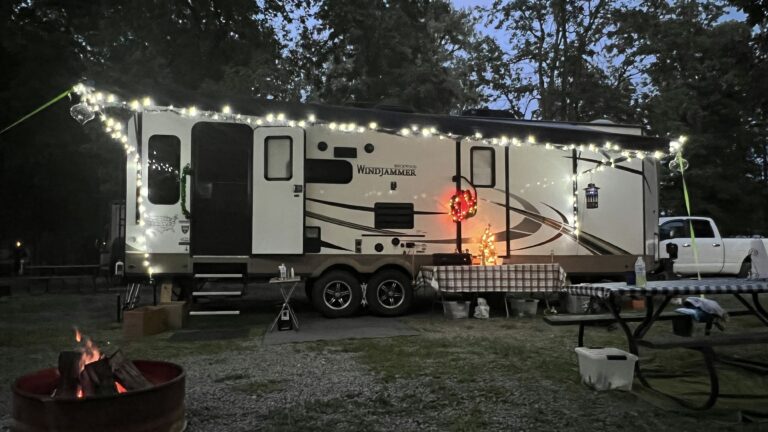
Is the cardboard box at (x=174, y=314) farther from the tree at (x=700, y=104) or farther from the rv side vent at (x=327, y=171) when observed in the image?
the tree at (x=700, y=104)

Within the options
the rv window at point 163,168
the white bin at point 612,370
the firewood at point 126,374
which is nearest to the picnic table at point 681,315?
the white bin at point 612,370

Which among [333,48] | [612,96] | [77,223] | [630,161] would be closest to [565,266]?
[630,161]

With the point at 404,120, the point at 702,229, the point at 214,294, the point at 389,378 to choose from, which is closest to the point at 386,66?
the point at 702,229

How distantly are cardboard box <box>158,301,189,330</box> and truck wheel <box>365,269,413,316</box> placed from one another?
2.69 meters

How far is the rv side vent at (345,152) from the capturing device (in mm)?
8664

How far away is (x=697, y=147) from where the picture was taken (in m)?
23.3

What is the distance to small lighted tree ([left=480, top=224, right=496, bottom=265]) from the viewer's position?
8.93 metres

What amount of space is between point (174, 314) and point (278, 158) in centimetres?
263

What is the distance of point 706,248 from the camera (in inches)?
542

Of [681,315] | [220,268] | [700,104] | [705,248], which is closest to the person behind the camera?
[681,315]

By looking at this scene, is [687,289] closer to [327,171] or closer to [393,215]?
A: [393,215]

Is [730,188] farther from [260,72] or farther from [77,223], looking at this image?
[77,223]

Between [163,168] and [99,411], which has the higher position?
[163,168]

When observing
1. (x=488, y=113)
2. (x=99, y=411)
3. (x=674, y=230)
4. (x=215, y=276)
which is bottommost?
(x=99, y=411)
